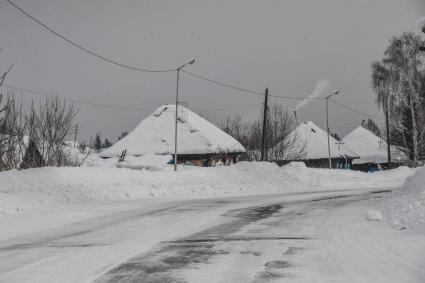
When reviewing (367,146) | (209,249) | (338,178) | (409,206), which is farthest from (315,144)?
(209,249)

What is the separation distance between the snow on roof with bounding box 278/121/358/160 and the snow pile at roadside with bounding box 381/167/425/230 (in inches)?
1947

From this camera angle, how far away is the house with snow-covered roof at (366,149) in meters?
80.7

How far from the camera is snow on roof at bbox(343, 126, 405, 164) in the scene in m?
81.2

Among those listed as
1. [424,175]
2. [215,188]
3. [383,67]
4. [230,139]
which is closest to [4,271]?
[424,175]

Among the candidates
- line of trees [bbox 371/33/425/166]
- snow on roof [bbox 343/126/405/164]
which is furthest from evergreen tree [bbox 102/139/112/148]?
line of trees [bbox 371/33/425/166]

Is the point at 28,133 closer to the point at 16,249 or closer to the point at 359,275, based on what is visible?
the point at 16,249

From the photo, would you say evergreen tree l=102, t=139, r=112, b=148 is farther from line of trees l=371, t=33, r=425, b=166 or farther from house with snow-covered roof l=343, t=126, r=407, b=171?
line of trees l=371, t=33, r=425, b=166

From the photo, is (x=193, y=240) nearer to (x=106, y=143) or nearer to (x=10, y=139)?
(x=10, y=139)

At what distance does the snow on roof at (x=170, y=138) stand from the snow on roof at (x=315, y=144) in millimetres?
16640

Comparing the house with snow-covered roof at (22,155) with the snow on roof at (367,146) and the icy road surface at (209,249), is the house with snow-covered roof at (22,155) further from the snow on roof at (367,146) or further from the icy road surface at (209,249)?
the snow on roof at (367,146)

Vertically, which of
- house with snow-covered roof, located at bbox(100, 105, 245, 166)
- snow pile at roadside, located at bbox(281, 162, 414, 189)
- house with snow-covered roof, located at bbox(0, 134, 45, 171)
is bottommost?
snow pile at roadside, located at bbox(281, 162, 414, 189)

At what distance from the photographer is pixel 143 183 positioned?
2150cm

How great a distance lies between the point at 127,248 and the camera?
7367mm

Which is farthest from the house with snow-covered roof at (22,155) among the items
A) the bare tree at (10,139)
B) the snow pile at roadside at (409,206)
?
the snow pile at roadside at (409,206)
